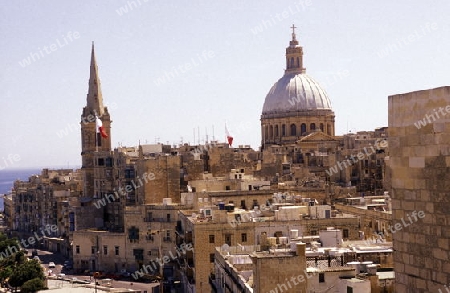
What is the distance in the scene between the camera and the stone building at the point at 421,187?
9078 millimetres

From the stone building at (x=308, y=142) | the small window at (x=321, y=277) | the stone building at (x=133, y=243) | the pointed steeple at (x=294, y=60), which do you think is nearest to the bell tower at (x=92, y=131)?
the stone building at (x=133, y=243)

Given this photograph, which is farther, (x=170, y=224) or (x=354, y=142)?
(x=354, y=142)

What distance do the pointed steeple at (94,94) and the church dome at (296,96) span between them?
2245cm

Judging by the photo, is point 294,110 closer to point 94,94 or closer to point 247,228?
point 94,94

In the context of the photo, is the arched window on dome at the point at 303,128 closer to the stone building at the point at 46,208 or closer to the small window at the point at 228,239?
the stone building at the point at 46,208

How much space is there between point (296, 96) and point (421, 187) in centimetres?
7819

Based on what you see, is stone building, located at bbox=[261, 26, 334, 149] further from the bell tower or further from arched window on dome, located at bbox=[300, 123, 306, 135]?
the bell tower

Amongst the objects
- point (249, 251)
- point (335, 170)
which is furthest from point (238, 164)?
point (249, 251)

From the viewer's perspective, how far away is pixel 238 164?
226 ft

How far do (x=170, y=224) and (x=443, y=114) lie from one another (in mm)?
45545

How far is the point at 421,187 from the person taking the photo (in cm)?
949

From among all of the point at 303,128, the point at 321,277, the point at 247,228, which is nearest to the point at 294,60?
the point at 303,128

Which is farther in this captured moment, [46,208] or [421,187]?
[46,208]

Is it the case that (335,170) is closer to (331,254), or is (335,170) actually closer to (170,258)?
(170,258)
